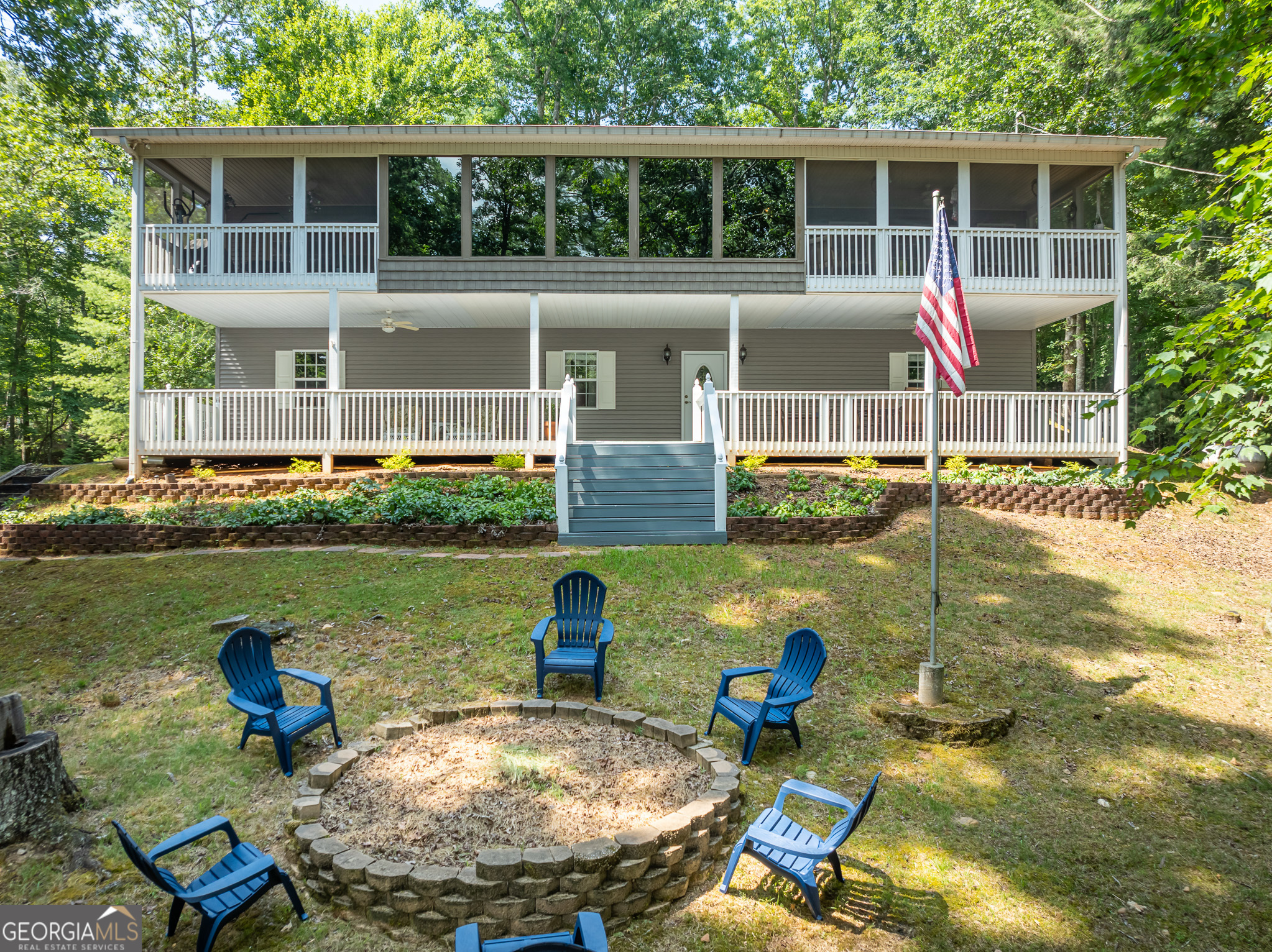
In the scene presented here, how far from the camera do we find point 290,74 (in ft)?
81.6

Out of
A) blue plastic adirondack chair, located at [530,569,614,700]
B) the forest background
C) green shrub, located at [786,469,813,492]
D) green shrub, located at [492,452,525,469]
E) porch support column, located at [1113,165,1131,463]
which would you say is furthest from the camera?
the forest background

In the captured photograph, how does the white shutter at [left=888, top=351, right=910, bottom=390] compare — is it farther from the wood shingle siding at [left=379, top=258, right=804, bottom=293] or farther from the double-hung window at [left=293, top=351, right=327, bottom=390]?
the double-hung window at [left=293, top=351, right=327, bottom=390]

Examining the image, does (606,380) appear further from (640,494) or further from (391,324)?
(640,494)

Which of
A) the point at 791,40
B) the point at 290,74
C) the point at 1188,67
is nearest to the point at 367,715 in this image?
the point at 1188,67

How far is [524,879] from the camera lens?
3244 millimetres

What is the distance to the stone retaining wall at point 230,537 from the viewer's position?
9352mm

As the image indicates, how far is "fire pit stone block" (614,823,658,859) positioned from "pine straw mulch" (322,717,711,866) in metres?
0.26

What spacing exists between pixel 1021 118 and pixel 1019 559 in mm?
18140

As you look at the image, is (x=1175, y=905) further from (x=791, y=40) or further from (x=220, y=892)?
(x=791, y=40)

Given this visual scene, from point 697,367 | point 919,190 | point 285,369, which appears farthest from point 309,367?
point 919,190

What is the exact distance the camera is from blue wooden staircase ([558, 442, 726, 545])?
942 centimetres

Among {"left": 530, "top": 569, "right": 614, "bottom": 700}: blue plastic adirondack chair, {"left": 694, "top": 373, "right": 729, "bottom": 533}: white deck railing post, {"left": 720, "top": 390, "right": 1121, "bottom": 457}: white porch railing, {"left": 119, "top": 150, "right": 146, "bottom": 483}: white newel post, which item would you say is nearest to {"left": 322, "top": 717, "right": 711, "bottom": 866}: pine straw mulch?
{"left": 530, "top": 569, "right": 614, "bottom": 700}: blue plastic adirondack chair

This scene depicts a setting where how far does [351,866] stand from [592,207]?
614 inches

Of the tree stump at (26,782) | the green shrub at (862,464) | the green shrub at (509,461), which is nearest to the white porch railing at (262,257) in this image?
the green shrub at (509,461)
